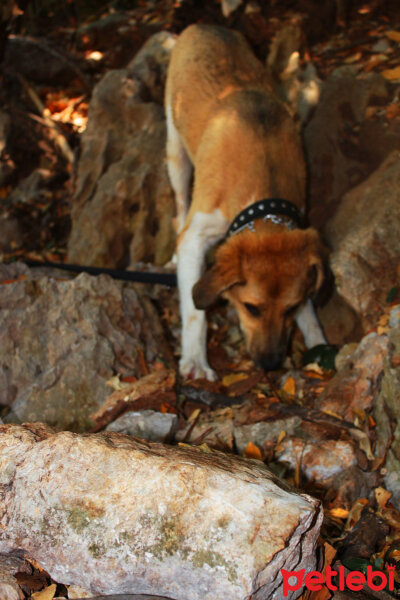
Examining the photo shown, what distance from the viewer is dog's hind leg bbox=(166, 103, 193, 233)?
18.7 feet

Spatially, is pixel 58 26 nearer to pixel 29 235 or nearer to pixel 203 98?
pixel 29 235

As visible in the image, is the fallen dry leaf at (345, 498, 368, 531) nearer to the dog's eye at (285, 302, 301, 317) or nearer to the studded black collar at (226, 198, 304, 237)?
the dog's eye at (285, 302, 301, 317)

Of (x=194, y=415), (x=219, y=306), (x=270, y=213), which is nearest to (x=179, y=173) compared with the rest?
(x=219, y=306)

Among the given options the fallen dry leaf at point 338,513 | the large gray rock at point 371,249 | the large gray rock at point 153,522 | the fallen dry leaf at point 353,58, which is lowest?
the fallen dry leaf at point 338,513

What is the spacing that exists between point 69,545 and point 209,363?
2.73m

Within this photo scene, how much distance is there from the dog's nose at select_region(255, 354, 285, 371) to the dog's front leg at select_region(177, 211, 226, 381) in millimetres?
370

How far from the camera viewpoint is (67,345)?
3.38m

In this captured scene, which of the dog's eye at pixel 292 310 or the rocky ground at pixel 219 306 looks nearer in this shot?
the rocky ground at pixel 219 306

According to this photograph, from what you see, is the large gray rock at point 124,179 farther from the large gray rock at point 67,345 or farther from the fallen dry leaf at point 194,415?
the fallen dry leaf at point 194,415

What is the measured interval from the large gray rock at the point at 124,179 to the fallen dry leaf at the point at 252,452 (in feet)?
11.0

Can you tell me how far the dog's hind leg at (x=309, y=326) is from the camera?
420 centimetres

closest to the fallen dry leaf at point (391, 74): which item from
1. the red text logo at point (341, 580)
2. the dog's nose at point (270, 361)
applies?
the dog's nose at point (270, 361)

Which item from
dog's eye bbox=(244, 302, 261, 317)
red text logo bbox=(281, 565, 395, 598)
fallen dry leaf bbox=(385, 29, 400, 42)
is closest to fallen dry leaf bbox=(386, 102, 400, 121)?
fallen dry leaf bbox=(385, 29, 400, 42)

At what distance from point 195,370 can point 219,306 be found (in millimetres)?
1054
